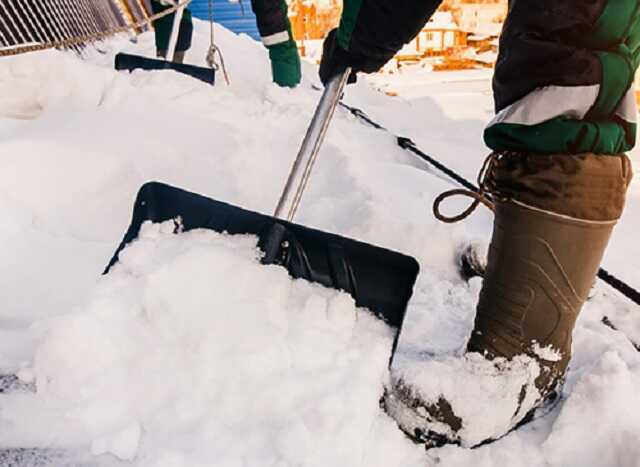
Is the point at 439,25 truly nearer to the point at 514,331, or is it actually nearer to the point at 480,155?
the point at 480,155

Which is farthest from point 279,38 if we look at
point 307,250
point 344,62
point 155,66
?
point 307,250

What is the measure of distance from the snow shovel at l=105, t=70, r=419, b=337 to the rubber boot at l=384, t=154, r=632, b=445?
0.14 metres

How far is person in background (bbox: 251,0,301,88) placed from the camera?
287 centimetres

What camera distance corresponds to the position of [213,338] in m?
0.73

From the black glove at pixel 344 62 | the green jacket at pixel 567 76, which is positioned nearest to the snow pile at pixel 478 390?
the green jacket at pixel 567 76

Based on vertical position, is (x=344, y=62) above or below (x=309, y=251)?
above

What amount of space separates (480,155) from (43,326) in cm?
232

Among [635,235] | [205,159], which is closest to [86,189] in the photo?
[205,159]

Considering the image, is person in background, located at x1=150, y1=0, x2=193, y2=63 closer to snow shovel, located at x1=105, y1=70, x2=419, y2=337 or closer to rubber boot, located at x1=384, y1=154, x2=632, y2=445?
snow shovel, located at x1=105, y1=70, x2=419, y2=337

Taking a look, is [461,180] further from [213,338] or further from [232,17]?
[232,17]

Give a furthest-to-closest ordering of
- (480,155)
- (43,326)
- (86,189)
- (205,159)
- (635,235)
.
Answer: (480,155) < (635,235) < (205,159) < (86,189) < (43,326)

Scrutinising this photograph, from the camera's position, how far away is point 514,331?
0.75m

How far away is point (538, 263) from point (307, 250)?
1.25ft

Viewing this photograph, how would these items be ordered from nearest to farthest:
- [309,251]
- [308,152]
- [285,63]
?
[309,251] → [308,152] → [285,63]
